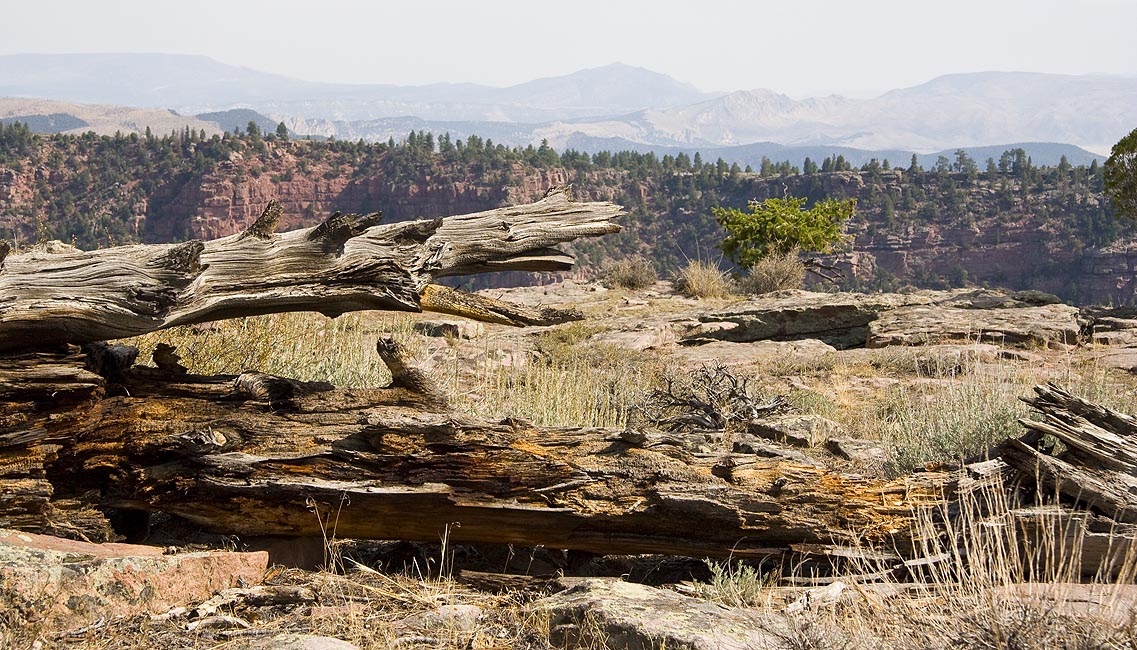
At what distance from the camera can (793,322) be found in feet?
44.7

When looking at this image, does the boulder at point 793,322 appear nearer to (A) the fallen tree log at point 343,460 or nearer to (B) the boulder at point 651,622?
(A) the fallen tree log at point 343,460

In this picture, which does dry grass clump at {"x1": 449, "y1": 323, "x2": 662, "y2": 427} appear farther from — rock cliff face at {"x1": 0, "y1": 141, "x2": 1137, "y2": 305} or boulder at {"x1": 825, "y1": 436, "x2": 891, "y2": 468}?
rock cliff face at {"x1": 0, "y1": 141, "x2": 1137, "y2": 305}

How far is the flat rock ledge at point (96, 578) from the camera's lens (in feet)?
9.89

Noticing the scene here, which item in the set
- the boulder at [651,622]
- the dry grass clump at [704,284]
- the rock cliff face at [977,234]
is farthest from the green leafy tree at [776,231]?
the rock cliff face at [977,234]

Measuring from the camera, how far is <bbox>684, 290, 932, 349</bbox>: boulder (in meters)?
13.3

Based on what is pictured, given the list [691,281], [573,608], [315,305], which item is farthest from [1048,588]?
[691,281]

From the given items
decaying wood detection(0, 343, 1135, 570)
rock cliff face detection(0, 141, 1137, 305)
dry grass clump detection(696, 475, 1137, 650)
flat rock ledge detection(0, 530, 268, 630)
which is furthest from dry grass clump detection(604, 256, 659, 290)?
rock cliff face detection(0, 141, 1137, 305)

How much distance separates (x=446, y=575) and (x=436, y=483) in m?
0.45

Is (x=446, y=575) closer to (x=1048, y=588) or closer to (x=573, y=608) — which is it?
(x=573, y=608)

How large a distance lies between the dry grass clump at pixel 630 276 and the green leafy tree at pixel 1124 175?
35.0 feet

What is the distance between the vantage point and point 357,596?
11.7ft

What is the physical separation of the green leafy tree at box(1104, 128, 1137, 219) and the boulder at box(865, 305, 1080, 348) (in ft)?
25.9

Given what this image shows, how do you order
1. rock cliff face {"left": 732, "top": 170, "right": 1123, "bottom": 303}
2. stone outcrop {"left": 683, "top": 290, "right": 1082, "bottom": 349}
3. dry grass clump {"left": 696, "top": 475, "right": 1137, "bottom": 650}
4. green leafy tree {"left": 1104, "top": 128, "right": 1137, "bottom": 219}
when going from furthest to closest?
rock cliff face {"left": 732, "top": 170, "right": 1123, "bottom": 303} < green leafy tree {"left": 1104, "top": 128, "right": 1137, "bottom": 219} < stone outcrop {"left": 683, "top": 290, "right": 1082, "bottom": 349} < dry grass clump {"left": 696, "top": 475, "right": 1137, "bottom": 650}

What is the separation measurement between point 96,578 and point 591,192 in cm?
7549
